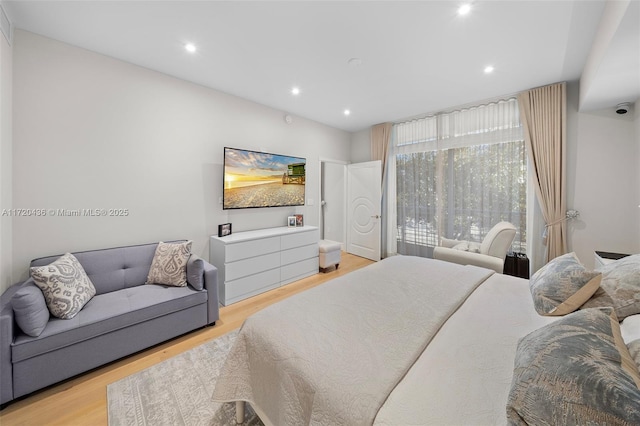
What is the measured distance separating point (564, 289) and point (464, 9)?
2030mm

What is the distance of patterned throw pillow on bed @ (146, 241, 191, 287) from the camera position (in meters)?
2.41

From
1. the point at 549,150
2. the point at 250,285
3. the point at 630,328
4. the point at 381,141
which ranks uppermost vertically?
the point at 381,141

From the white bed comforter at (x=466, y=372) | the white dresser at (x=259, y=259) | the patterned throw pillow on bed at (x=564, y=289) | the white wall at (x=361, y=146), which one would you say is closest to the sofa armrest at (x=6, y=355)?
the white dresser at (x=259, y=259)

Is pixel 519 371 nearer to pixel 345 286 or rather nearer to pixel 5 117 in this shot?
pixel 345 286

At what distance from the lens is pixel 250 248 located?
3150mm

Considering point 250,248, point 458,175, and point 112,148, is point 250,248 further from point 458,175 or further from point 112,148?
point 458,175

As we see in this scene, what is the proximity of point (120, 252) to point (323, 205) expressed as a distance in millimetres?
3768

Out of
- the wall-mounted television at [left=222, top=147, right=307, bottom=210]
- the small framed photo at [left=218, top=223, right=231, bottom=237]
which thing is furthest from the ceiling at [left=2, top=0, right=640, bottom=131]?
the small framed photo at [left=218, top=223, right=231, bottom=237]

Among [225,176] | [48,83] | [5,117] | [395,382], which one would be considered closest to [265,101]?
[225,176]

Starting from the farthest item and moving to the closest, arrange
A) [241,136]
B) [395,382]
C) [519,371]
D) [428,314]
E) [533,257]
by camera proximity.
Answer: [241,136], [533,257], [428,314], [395,382], [519,371]

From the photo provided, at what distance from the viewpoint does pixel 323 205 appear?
553 centimetres

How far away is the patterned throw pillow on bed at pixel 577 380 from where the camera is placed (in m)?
0.58

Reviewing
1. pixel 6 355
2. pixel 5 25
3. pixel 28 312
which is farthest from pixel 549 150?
pixel 5 25

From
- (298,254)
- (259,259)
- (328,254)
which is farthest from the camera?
(328,254)
